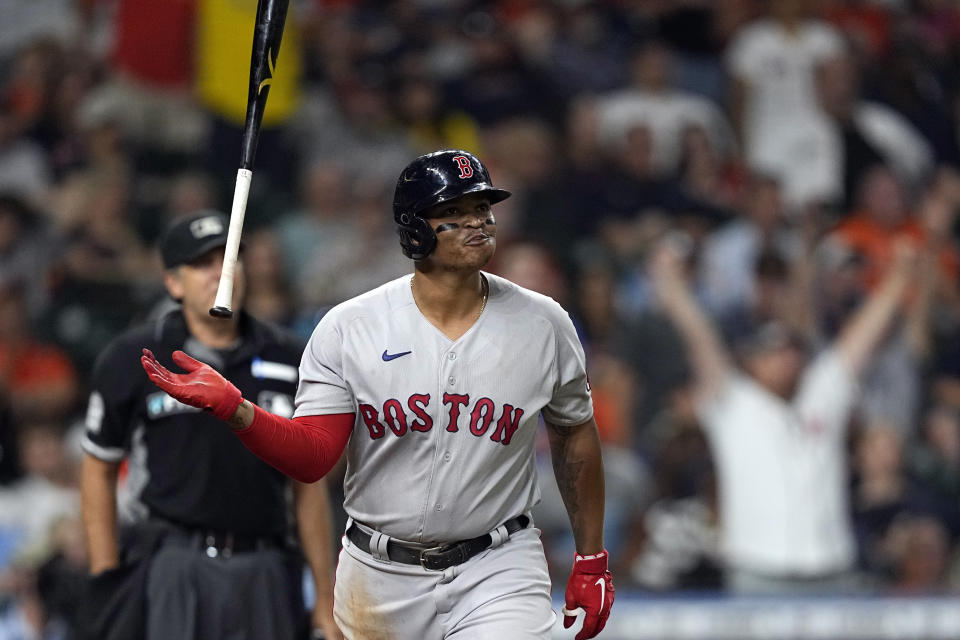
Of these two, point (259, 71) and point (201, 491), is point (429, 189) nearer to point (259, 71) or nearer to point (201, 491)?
point (259, 71)

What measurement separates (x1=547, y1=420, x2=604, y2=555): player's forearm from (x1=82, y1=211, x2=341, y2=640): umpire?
35.9 inches

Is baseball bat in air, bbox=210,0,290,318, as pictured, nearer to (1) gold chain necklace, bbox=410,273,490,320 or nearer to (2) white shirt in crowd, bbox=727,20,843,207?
(1) gold chain necklace, bbox=410,273,490,320

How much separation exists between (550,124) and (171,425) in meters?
5.72

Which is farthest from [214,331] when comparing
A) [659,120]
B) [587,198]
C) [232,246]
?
[659,120]

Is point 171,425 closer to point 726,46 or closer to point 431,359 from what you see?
point 431,359

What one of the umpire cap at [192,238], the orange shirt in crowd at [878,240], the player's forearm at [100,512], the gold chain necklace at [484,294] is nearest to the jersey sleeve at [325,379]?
the gold chain necklace at [484,294]

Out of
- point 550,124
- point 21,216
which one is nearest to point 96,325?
point 21,216

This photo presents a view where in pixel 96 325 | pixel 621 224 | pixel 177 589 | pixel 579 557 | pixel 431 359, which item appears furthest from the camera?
pixel 621 224

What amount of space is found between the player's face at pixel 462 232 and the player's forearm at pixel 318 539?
114 centimetres

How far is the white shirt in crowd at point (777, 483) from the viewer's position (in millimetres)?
7738

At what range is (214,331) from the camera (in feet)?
14.7

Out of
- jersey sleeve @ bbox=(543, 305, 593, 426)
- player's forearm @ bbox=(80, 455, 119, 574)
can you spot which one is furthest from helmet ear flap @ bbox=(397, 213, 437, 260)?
player's forearm @ bbox=(80, 455, 119, 574)

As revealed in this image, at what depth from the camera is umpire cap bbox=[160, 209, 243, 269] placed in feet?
14.6

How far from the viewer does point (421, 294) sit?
12.4 feet
